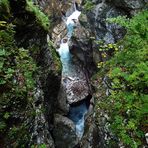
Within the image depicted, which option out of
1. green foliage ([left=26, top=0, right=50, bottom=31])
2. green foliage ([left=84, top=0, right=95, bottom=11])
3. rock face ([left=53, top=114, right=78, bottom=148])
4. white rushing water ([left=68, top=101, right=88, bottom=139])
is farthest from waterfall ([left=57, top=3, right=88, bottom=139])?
green foliage ([left=26, top=0, right=50, bottom=31])

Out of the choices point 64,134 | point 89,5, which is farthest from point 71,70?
point 64,134

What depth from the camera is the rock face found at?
16.7m

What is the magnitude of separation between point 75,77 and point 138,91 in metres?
15.1

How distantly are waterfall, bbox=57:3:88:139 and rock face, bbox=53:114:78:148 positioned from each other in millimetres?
852

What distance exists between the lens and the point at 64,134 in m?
16.9

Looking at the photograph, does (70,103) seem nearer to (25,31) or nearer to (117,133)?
(25,31)

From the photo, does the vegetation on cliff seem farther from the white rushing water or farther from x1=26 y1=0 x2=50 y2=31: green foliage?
the white rushing water

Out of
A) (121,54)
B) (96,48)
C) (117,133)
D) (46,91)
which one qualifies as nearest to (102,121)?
(117,133)

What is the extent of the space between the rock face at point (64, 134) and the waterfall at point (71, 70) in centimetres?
85

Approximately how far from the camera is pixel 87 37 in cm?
2222

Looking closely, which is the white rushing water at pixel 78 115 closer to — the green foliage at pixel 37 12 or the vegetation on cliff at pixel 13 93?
the green foliage at pixel 37 12

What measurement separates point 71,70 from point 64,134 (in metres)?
8.19

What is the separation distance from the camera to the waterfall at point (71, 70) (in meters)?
19.7

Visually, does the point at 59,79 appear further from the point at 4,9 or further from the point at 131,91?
the point at 131,91
